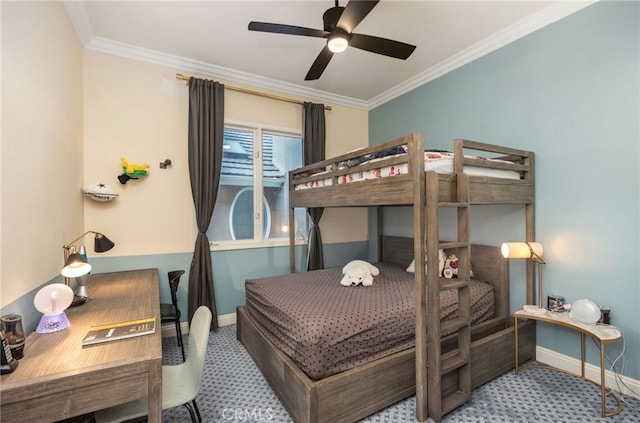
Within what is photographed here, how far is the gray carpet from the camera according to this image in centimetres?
179

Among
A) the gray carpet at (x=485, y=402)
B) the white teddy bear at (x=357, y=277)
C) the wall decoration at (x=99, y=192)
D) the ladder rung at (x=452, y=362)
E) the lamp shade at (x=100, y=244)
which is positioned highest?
the wall decoration at (x=99, y=192)

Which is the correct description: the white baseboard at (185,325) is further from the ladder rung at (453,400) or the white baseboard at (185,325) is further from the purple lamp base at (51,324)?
the ladder rung at (453,400)

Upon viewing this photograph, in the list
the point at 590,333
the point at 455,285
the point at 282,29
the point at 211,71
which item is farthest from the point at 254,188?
the point at 590,333

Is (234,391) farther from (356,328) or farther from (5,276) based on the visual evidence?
(5,276)

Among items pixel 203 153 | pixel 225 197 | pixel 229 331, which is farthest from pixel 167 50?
pixel 229 331

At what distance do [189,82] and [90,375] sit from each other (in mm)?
2847

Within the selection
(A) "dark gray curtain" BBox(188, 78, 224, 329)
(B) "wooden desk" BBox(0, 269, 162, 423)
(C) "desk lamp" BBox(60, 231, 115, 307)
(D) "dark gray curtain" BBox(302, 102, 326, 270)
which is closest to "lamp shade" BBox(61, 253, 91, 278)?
(C) "desk lamp" BBox(60, 231, 115, 307)

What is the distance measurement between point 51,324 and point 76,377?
1.84 ft

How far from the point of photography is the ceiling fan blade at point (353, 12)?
168 cm

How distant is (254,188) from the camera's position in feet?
11.7

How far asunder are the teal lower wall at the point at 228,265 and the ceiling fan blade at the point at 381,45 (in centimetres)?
241

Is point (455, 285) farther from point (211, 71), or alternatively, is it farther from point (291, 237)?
point (211, 71)

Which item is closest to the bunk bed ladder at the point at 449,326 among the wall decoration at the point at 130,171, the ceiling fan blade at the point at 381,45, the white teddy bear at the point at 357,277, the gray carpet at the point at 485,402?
the gray carpet at the point at 485,402

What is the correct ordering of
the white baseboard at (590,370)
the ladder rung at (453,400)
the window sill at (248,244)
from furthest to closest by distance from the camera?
the window sill at (248,244)
the white baseboard at (590,370)
the ladder rung at (453,400)
